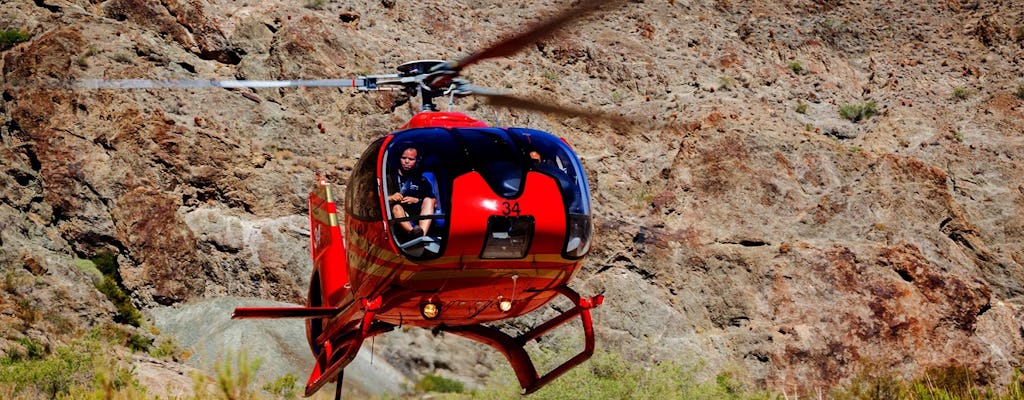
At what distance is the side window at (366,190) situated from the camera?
31.8ft

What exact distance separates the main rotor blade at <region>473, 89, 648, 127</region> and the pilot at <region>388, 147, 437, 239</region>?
1.14m

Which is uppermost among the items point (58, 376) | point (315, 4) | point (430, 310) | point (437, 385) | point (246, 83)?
point (246, 83)

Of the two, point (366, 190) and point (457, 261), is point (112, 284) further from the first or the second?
point (457, 261)

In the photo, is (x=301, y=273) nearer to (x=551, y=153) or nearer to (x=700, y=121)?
(x=700, y=121)

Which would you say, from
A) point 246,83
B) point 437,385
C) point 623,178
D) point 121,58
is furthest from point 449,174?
point 121,58

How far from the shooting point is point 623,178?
1169 inches

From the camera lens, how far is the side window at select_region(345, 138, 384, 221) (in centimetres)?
969

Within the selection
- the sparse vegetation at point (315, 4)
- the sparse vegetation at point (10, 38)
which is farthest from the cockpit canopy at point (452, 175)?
the sparse vegetation at point (315, 4)

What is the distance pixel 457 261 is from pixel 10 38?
24052mm

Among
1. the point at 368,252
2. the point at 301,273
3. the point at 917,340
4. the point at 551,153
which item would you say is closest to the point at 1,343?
the point at 301,273

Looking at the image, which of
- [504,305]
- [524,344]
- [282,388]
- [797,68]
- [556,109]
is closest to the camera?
[556,109]

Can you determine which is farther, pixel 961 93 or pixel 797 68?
pixel 797 68

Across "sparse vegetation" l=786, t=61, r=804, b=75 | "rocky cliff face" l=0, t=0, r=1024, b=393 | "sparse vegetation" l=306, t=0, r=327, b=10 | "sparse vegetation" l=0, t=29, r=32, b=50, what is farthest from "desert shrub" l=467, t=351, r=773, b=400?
"sparse vegetation" l=0, t=29, r=32, b=50

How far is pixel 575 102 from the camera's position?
32625 mm
